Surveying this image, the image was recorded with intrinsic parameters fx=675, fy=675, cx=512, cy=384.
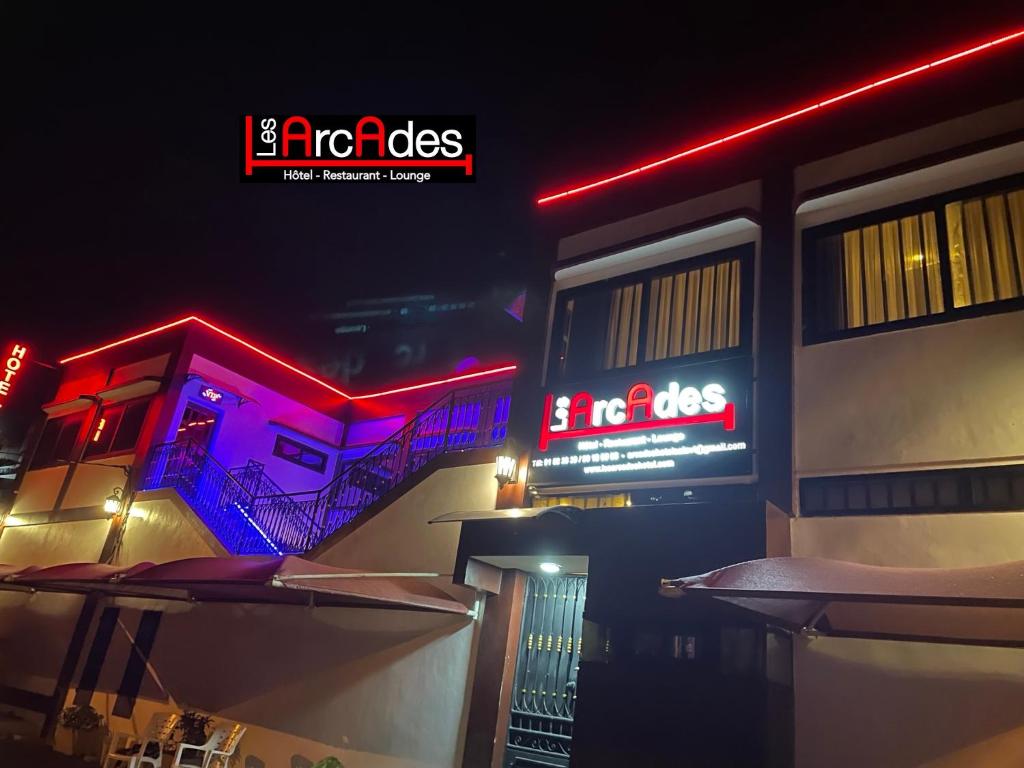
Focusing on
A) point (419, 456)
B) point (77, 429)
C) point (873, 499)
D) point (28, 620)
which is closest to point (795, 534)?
point (873, 499)

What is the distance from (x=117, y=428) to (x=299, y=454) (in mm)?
4271

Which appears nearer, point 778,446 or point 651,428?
point 778,446

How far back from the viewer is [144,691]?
1143 centimetres

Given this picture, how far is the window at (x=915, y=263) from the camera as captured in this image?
6.45 meters

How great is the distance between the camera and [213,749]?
356 inches

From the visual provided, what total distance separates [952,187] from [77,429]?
759 inches

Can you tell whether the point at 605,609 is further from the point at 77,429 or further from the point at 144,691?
the point at 77,429

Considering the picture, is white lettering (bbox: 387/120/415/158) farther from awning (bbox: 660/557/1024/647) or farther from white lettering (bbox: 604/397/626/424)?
awning (bbox: 660/557/1024/647)

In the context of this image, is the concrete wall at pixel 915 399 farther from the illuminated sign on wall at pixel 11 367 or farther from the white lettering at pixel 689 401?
the illuminated sign on wall at pixel 11 367

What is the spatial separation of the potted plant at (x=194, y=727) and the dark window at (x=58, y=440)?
9882 millimetres

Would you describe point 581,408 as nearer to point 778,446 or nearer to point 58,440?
point 778,446

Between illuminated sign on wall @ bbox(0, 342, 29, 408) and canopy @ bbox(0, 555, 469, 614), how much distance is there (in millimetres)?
9072

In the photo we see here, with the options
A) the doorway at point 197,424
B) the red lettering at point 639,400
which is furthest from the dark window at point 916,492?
the doorway at point 197,424

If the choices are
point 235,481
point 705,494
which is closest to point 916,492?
point 705,494
